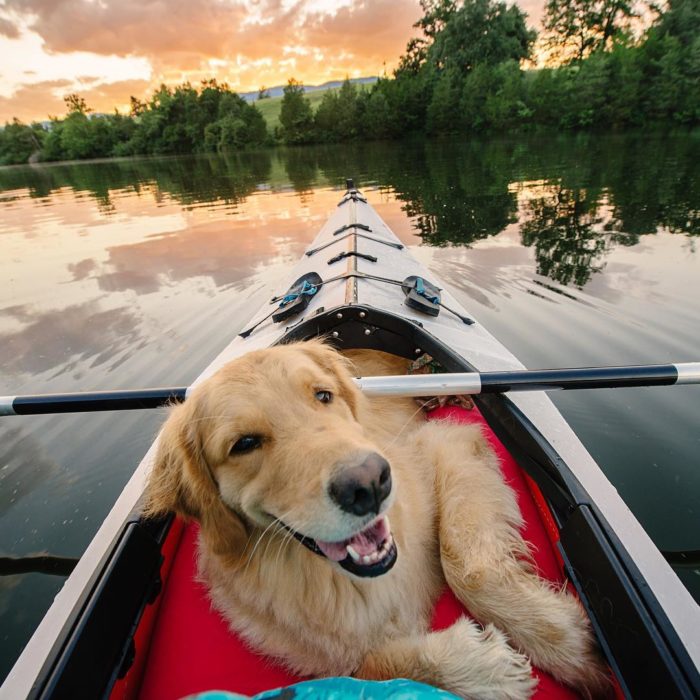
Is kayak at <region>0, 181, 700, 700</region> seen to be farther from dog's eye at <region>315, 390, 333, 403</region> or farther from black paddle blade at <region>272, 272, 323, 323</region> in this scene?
dog's eye at <region>315, 390, 333, 403</region>

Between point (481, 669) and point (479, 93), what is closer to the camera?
point (481, 669)

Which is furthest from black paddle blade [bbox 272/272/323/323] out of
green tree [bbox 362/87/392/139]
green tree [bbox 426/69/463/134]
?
green tree [bbox 362/87/392/139]

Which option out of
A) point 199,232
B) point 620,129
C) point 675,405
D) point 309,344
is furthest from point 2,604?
point 620,129

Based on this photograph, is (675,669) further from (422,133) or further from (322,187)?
(422,133)

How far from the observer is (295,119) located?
72.7 meters

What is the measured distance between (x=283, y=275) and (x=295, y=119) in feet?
247

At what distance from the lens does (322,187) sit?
23.1m

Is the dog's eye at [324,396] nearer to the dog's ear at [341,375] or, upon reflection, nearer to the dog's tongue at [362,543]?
the dog's ear at [341,375]

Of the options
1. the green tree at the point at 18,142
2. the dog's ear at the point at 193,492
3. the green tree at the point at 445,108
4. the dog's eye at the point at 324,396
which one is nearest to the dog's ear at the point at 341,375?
the dog's eye at the point at 324,396

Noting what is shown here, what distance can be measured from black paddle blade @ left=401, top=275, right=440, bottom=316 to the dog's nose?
8.60 ft

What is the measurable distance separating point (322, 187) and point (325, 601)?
2377cm

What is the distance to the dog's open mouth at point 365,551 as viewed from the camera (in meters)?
1.63

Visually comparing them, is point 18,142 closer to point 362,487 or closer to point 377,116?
point 377,116

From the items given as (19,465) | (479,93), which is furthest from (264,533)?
(479,93)
